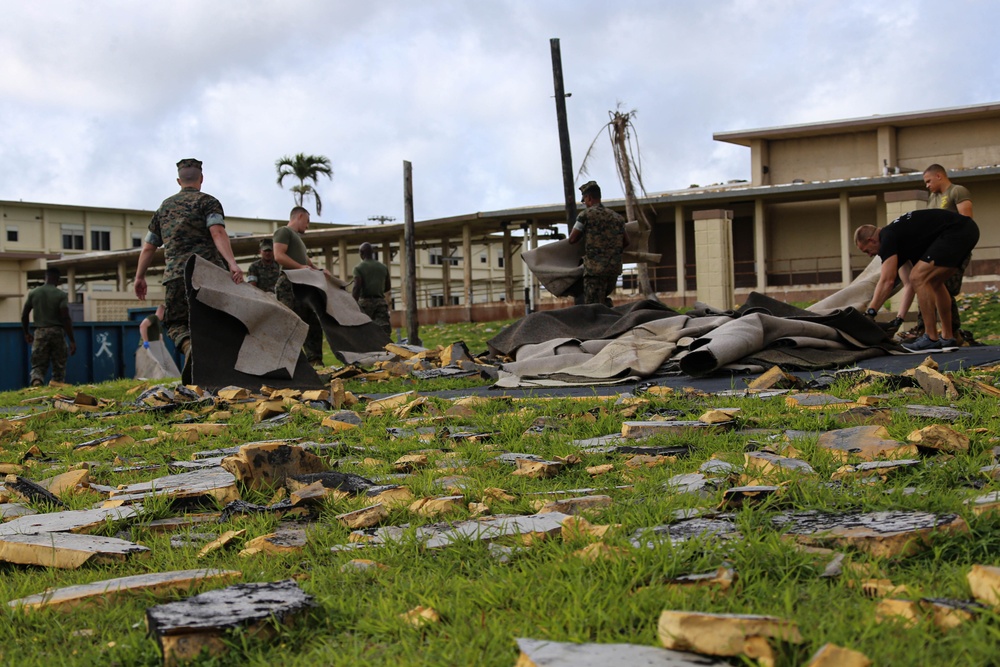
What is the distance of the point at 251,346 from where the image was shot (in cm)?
830

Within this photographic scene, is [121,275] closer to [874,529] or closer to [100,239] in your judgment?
[100,239]

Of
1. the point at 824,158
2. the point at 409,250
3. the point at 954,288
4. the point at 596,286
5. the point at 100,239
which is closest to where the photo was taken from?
the point at 954,288

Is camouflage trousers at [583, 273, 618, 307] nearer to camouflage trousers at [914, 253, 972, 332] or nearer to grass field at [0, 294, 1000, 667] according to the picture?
camouflage trousers at [914, 253, 972, 332]

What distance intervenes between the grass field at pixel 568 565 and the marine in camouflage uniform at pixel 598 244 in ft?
22.1

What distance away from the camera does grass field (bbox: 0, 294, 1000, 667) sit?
6.70 ft

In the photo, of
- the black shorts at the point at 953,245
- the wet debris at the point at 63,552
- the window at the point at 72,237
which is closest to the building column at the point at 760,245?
the black shorts at the point at 953,245

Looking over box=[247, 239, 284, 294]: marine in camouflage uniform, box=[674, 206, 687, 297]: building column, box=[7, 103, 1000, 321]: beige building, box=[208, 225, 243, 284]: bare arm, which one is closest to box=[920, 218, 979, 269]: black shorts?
box=[208, 225, 243, 284]: bare arm

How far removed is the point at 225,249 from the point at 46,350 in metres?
8.06

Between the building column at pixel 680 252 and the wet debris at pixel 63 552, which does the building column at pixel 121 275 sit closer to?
the building column at pixel 680 252

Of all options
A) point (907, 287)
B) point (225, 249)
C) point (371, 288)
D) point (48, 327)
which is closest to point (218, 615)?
point (225, 249)

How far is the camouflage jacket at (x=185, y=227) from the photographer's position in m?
8.58

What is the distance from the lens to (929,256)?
8.61 metres

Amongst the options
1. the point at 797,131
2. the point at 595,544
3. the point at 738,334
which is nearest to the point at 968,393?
the point at 738,334

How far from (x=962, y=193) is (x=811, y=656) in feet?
30.0
